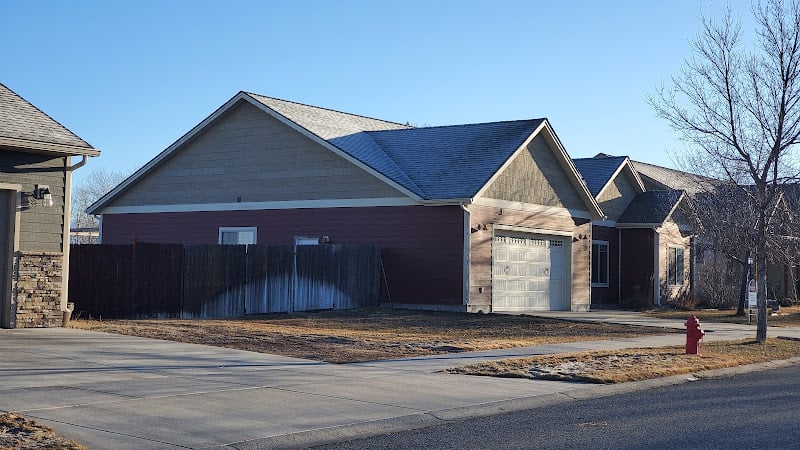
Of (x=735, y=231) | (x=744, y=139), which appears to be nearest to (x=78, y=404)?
(x=744, y=139)

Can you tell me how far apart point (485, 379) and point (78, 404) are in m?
6.02

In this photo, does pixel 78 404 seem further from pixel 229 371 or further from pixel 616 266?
pixel 616 266

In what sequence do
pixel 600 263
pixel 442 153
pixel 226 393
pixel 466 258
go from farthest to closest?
pixel 600 263 < pixel 442 153 < pixel 466 258 < pixel 226 393

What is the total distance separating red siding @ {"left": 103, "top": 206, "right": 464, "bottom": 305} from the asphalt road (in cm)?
1400

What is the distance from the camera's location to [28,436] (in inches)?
345

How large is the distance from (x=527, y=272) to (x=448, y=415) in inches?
778

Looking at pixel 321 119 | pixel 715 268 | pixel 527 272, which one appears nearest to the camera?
pixel 527 272

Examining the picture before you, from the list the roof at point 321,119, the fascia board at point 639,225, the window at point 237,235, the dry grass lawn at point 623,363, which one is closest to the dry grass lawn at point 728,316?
the fascia board at point 639,225

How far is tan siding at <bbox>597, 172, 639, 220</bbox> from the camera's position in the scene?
3656 cm

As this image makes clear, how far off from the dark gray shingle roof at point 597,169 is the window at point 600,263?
207 centimetres

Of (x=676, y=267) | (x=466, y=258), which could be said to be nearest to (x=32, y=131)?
(x=466, y=258)

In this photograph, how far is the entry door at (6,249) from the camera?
18688mm

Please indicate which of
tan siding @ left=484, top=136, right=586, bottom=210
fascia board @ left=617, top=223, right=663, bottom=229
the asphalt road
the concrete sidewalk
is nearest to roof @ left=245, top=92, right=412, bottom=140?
tan siding @ left=484, top=136, right=586, bottom=210

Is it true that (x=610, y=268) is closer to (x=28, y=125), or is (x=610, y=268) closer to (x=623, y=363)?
(x=623, y=363)
